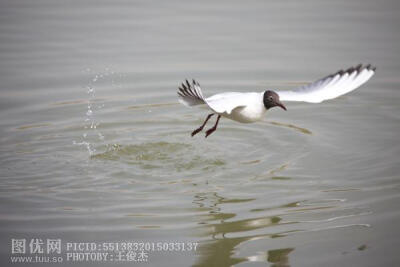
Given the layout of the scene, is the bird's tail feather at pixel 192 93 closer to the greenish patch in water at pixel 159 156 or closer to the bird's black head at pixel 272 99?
the bird's black head at pixel 272 99

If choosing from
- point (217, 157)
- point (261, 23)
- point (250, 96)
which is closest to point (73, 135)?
point (217, 157)

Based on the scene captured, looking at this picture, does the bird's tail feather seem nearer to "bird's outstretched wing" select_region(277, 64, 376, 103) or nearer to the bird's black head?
the bird's black head

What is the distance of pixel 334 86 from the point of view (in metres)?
6.88

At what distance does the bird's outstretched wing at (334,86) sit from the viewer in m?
6.71

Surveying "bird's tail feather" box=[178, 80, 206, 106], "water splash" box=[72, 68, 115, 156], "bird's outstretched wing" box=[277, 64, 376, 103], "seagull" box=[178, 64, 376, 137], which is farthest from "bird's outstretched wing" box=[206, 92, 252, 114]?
"water splash" box=[72, 68, 115, 156]

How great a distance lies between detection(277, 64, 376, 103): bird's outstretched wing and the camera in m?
6.71

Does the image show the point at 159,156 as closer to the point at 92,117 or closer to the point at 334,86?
the point at 92,117

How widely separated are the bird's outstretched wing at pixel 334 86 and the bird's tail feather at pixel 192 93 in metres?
0.93

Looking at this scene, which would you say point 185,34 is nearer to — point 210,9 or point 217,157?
point 210,9

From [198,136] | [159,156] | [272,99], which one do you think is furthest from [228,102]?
[198,136]

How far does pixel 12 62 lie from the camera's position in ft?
35.0

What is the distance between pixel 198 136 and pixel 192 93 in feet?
6.63

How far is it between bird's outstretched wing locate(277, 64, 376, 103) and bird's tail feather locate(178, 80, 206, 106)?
930mm

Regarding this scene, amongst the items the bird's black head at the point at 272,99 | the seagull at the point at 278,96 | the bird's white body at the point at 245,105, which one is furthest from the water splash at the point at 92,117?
the bird's black head at the point at 272,99
